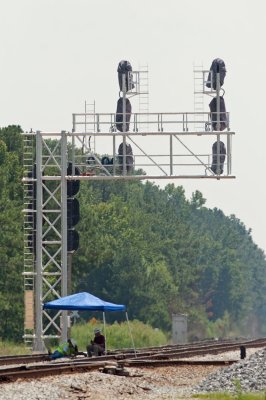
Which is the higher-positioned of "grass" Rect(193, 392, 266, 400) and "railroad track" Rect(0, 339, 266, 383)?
"railroad track" Rect(0, 339, 266, 383)

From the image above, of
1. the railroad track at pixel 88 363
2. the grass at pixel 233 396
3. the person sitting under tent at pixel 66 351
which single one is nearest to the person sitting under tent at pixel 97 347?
the person sitting under tent at pixel 66 351

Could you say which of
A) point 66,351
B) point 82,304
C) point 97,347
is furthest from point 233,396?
point 82,304

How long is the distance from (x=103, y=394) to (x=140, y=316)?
270 feet

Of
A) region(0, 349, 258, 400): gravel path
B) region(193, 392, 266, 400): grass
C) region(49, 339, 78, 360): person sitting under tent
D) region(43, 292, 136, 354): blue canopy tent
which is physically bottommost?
region(193, 392, 266, 400): grass

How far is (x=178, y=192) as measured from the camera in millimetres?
166125

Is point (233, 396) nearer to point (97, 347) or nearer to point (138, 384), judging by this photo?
point (138, 384)

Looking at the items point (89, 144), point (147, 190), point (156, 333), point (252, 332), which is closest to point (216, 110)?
point (89, 144)

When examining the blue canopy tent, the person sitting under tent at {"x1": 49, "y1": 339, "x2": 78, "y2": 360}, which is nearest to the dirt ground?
the person sitting under tent at {"x1": 49, "y1": 339, "x2": 78, "y2": 360}

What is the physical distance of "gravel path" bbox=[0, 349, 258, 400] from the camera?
24828 millimetres

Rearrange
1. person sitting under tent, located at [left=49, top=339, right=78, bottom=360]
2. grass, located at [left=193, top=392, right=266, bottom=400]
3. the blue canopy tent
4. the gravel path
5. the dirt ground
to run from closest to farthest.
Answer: grass, located at [left=193, top=392, right=266, bottom=400] → the gravel path → the dirt ground → person sitting under tent, located at [left=49, top=339, right=78, bottom=360] → the blue canopy tent

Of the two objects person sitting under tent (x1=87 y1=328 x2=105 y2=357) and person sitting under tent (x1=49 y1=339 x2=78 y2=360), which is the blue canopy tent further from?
person sitting under tent (x1=49 y1=339 x2=78 y2=360)

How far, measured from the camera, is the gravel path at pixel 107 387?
2483 centimetres

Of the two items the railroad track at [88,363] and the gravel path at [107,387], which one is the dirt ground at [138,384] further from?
the railroad track at [88,363]

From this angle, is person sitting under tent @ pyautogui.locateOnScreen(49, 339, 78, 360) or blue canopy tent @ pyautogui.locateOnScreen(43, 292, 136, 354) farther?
blue canopy tent @ pyautogui.locateOnScreen(43, 292, 136, 354)
